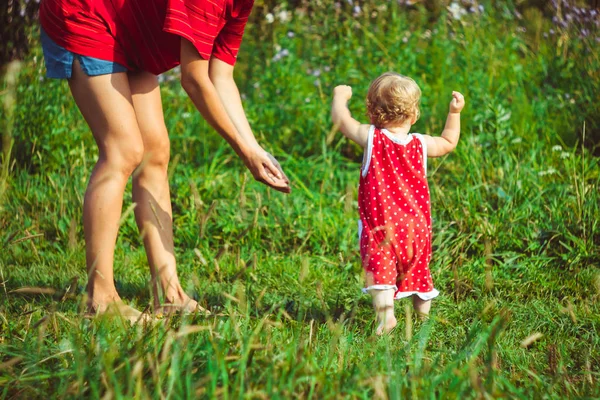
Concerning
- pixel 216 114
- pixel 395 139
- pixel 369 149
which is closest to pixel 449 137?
pixel 395 139

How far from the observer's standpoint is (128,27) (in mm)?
2869

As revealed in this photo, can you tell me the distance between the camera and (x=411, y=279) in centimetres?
301

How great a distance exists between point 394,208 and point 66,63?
4.38 feet

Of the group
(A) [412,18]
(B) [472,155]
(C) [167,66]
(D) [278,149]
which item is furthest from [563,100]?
(C) [167,66]

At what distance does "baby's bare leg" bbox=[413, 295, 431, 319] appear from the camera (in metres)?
3.08

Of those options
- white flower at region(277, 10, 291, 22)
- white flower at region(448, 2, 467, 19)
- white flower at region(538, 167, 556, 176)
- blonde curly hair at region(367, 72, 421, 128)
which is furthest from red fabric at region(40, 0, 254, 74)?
white flower at region(277, 10, 291, 22)

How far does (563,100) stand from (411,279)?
252 centimetres

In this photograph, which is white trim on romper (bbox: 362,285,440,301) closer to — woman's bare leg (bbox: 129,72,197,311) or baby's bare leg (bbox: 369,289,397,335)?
baby's bare leg (bbox: 369,289,397,335)

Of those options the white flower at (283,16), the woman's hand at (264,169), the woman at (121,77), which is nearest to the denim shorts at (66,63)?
the woman at (121,77)

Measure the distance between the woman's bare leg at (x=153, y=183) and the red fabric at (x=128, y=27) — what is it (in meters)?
0.13

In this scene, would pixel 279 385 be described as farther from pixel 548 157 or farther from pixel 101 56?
pixel 548 157

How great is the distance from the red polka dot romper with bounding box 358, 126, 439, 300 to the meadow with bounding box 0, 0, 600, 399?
0.15 m

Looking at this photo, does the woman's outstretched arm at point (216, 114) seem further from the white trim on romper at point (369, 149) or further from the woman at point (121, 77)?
the white trim on romper at point (369, 149)

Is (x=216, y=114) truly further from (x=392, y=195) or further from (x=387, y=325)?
(x=387, y=325)
